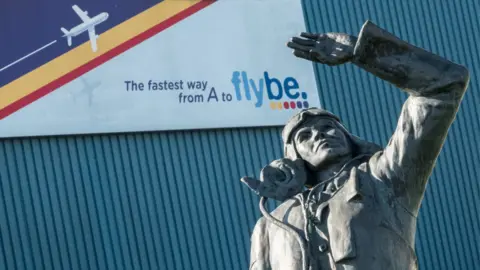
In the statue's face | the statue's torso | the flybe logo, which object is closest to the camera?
the statue's torso

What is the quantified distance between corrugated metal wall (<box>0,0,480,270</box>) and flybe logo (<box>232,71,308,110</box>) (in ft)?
1.30

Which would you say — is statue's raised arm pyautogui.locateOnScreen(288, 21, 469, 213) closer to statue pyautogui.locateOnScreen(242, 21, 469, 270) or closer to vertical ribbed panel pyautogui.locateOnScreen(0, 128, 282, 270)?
statue pyautogui.locateOnScreen(242, 21, 469, 270)

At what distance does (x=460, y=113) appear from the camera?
2362 centimetres

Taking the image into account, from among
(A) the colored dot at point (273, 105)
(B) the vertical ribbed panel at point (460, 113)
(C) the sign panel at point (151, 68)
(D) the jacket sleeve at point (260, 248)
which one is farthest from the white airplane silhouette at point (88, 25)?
(D) the jacket sleeve at point (260, 248)

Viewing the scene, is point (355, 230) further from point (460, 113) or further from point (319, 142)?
point (460, 113)

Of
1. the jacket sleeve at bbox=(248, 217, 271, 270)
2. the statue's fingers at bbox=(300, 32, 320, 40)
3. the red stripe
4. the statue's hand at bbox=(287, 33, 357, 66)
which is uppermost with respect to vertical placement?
the red stripe

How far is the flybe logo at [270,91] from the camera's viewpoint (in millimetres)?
21406

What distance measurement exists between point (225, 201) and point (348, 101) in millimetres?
2661

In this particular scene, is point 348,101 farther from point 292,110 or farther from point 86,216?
point 86,216

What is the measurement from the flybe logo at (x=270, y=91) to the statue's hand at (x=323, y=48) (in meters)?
13.2

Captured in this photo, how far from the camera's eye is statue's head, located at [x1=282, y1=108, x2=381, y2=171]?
28.2ft

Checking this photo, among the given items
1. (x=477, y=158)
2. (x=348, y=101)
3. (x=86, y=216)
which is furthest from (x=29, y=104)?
(x=477, y=158)

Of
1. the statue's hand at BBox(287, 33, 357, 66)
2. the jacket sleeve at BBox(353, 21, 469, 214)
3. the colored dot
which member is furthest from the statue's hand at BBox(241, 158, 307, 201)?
the colored dot

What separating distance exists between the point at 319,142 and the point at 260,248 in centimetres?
60
